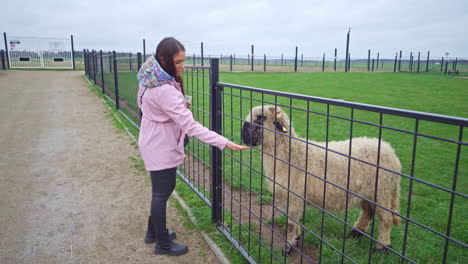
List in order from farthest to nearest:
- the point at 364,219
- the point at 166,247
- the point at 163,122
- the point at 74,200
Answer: the point at 74,200 < the point at 364,219 < the point at 166,247 < the point at 163,122

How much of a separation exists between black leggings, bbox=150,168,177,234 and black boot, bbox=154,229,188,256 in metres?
0.17

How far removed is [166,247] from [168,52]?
1.90 m

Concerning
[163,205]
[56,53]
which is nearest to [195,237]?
[163,205]

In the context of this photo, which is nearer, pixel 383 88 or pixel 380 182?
pixel 380 182

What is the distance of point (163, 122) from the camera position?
2.94 m

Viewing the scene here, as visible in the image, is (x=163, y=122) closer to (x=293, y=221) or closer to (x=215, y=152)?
(x=215, y=152)

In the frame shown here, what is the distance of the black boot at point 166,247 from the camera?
3.38 m

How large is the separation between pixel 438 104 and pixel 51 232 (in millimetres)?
12921

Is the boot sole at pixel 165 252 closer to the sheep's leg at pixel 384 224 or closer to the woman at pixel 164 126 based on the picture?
the woman at pixel 164 126

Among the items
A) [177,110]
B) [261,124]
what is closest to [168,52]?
[177,110]

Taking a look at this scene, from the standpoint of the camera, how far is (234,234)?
12.3ft

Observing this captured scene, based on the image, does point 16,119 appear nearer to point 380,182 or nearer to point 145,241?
point 145,241

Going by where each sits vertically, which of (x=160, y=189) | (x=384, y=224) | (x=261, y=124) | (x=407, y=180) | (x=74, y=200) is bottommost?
(x=74, y=200)

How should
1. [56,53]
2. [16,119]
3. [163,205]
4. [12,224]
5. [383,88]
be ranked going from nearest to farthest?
[163,205] → [12,224] → [16,119] → [383,88] → [56,53]
